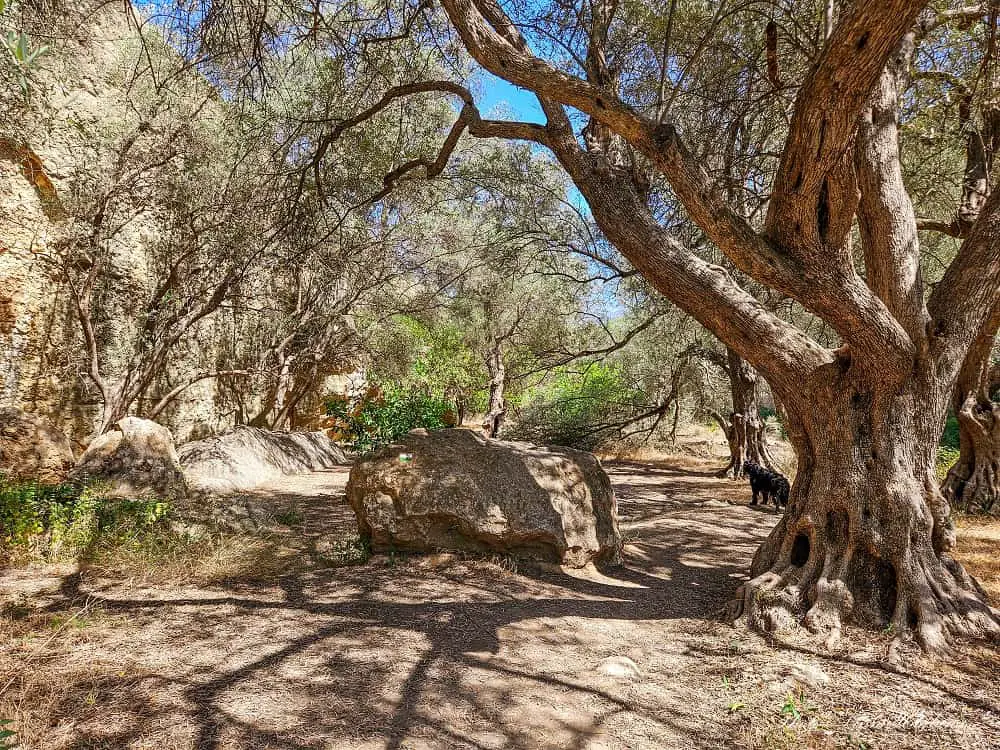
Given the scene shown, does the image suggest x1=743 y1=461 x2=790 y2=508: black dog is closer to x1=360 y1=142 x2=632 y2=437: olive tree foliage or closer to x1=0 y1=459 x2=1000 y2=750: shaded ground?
x1=0 y1=459 x2=1000 y2=750: shaded ground

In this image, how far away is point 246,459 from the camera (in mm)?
9203

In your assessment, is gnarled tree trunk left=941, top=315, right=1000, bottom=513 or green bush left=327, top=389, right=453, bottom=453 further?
green bush left=327, top=389, right=453, bottom=453

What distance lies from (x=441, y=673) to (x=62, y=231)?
8148 millimetres

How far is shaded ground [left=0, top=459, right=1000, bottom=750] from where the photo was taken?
8.02ft

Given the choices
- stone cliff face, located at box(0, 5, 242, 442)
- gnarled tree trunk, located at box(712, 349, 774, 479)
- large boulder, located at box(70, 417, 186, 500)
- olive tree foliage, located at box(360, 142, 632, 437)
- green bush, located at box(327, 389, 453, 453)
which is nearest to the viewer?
large boulder, located at box(70, 417, 186, 500)

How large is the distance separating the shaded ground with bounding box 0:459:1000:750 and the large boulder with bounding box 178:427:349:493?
13.0 feet

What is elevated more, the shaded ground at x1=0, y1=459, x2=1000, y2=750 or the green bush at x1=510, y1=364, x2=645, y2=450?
the green bush at x1=510, y1=364, x2=645, y2=450

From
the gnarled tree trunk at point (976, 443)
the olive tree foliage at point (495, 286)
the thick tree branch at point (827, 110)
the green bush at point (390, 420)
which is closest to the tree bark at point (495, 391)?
the olive tree foliage at point (495, 286)

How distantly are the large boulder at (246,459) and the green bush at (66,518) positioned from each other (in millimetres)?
2115

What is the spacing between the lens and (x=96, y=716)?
2355 millimetres

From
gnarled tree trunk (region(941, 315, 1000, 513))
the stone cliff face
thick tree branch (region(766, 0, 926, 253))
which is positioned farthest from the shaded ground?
the stone cliff face

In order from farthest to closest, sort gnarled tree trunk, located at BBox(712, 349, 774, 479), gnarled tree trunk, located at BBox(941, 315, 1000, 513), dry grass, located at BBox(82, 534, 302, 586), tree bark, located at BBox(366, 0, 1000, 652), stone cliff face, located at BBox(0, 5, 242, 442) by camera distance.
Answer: gnarled tree trunk, located at BBox(712, 349, 774, 479) < stone cliff face, located at BBox(0, 5, 242, 442) < gnarled tree trunk, located at BBox(941, 315, 1000, 513) < dry grass, located at BBox(82, 534, 302, 586) < tree bark, located at BBox(366, 0, 1000, 652)

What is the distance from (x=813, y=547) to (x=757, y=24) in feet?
19.1

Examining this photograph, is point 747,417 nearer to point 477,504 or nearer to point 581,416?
point 581,416
